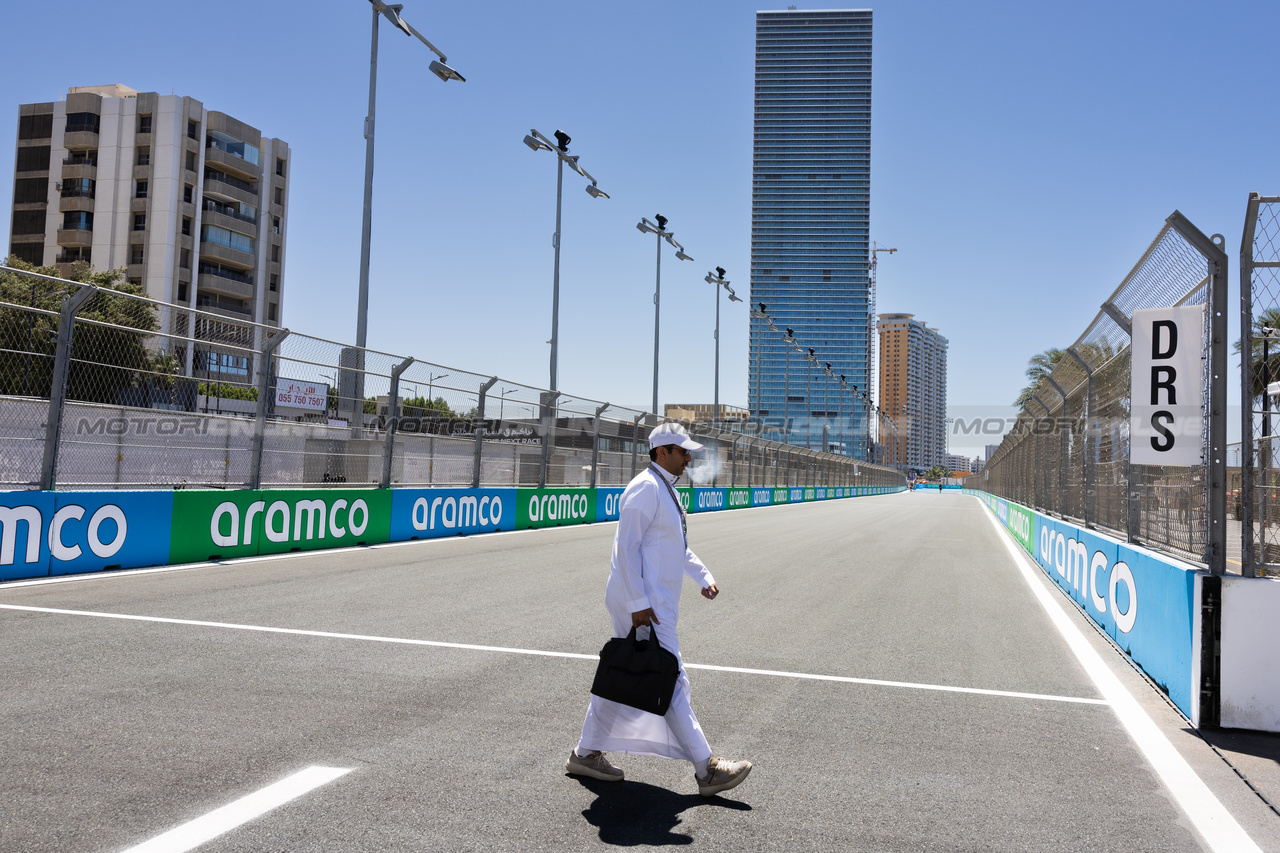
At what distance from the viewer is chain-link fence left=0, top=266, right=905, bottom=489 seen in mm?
8961

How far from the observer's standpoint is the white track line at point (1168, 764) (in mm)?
3385

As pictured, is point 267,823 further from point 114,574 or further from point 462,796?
point 114,574

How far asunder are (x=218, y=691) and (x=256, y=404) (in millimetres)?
7321

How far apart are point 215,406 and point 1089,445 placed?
9808 millimetres

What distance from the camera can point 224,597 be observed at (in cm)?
805

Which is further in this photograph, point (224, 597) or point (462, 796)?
point (224, 597)

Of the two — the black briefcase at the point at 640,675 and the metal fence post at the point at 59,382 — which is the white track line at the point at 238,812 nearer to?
the black briefcase at the point at 640,675

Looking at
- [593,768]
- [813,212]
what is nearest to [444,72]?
[593,768]

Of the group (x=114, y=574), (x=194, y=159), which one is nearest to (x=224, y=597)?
(x=114, y=574)

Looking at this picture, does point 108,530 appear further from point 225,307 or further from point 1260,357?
point 225,307

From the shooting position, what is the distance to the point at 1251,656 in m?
4.85

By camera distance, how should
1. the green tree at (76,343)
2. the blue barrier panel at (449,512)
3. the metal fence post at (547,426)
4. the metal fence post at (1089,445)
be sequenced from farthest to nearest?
the metal fence post at (547,426), the blue barrier panel at (449,512), the metal fence post at (1089,445), the green tree at (76,343)

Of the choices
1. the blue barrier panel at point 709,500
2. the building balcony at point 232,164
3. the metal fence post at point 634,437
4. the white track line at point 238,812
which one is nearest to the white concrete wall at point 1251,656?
the white track line at point 238,812

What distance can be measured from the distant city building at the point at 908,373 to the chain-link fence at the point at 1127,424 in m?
146
